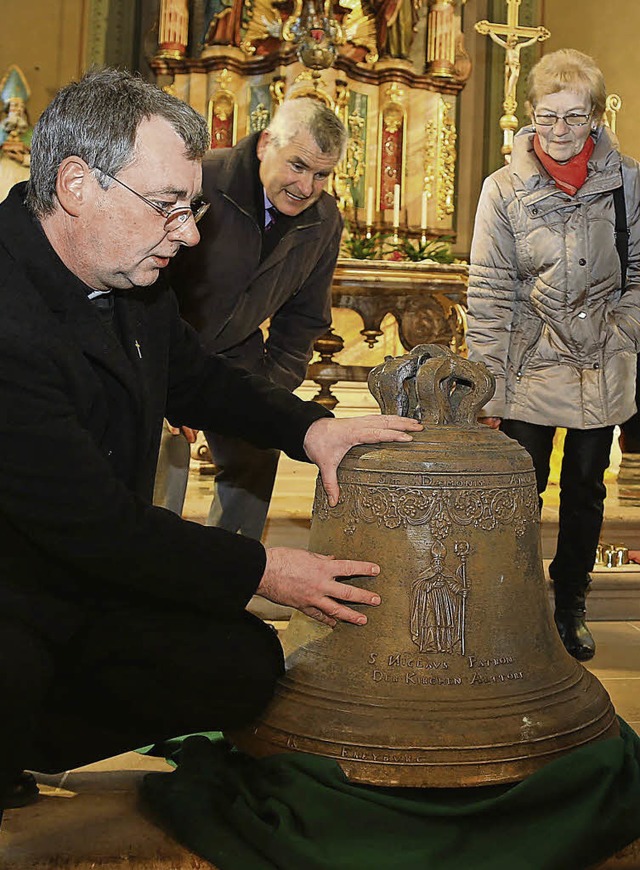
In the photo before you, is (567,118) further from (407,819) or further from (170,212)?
(407,819)

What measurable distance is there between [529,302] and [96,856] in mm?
2059

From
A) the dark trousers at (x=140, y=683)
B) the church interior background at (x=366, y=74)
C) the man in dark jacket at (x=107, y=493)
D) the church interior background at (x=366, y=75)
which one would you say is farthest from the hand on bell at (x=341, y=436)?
the church interior background at (x=366, y=75)

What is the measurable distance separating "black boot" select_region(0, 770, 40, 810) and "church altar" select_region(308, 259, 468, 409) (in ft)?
12.4

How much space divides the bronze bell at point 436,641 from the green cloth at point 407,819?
67 millimetres

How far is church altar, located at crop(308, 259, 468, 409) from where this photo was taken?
6043 millimetres

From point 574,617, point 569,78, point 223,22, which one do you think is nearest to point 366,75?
point 223,22

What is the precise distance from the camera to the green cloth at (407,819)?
200cm

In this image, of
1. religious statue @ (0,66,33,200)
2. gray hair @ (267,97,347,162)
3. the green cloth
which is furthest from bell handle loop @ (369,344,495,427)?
religious statue @ (0,66,33,200)

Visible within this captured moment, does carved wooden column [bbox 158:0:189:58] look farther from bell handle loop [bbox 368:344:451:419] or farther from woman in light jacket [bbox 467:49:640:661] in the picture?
bell handle loop [bbox 368:344:451:419]

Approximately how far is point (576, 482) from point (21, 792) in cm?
188

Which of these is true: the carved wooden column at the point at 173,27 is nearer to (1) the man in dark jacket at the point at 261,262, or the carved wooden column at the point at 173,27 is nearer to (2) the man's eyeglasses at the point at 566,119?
(1) the man in dark jacket at the point at 261,262

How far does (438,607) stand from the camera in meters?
2.21

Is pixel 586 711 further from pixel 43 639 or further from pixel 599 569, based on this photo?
pixel 599 569

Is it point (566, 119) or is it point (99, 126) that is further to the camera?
point (566, 119)
